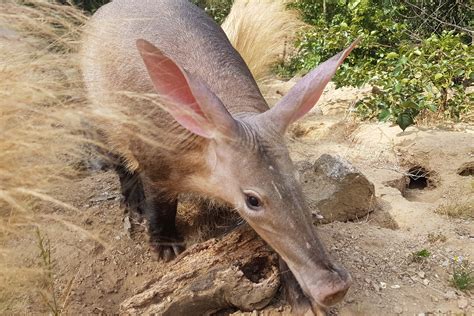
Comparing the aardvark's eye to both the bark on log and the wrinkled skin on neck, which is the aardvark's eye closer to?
the wrinkled skin on neck

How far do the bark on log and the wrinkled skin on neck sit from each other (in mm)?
265

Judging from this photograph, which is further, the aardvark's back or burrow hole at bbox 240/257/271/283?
the aardvark's back

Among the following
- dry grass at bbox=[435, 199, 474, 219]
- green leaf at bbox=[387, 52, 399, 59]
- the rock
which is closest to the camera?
the rock

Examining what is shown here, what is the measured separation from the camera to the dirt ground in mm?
2490

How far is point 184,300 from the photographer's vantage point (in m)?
2.34

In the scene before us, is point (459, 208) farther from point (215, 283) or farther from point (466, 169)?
point (215, 283)

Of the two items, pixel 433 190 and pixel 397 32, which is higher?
pixel 397 32

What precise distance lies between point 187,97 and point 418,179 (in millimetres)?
2910

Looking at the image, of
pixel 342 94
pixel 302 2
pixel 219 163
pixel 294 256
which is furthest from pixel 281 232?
pixel 302 2

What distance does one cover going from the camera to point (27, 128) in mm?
1714

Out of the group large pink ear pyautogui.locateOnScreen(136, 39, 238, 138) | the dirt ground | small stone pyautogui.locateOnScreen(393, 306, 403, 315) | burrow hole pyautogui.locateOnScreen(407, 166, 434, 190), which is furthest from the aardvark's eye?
burrow hole pyautogui.locateOnScreen(407, 166, 434, 190)

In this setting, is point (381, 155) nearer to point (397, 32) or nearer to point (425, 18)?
point (397, 32)

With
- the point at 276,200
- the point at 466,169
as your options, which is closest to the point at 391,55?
the point at 466,169

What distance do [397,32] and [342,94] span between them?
1071 millimetres
